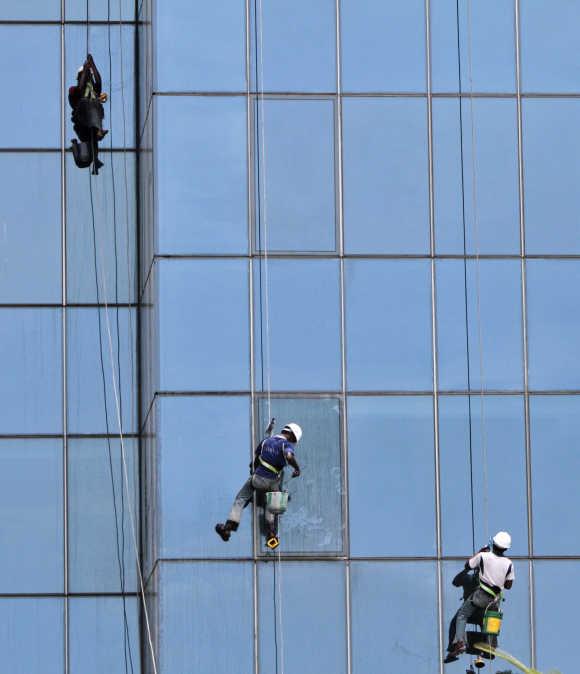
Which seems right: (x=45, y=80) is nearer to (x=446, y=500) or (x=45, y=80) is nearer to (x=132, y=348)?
(x=132, y=348)

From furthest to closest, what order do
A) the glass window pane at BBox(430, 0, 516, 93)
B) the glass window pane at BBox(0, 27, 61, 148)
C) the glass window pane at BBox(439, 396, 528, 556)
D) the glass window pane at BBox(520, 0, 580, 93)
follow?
the glass window pane at BBox(0, 27, 61, 148)
the glass window pane at BBox(520, 0, 580, 93)
the glass window pane at BBox(430, 0, 516, 93)
the glass window pane at BBox(439, 396, 528, 556)

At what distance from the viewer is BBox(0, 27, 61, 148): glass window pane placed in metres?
31.7

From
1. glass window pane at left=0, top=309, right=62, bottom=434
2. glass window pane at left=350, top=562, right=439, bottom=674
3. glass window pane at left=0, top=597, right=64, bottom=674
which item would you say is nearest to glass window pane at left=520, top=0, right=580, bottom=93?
glass window pane at left=350, top=562, right=439, bottom=674

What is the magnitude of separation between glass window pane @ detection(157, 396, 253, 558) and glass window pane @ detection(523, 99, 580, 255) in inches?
176

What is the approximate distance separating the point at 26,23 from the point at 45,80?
2.76 ft

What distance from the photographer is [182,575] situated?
28297 mm

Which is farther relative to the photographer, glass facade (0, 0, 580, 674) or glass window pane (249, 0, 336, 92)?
glass window pane (249, 0, 336, 92)

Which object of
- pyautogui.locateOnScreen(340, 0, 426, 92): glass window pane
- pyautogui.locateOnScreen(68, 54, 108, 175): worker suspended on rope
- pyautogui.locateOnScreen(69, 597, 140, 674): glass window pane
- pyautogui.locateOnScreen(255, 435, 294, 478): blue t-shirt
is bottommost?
pyautogui.locateOnScreen(69, 597, 140, 674): glass window pane

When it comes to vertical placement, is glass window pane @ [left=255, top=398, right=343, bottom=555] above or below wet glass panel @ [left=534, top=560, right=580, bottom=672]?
above

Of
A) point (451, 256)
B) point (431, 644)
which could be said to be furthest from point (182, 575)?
point (451, 256)

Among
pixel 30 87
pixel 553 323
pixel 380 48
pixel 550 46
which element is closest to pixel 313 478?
pixel 553 323

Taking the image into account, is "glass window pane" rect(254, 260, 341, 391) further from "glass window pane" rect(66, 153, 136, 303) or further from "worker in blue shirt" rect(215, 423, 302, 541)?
"glass window pane" rect(66, 153, 136, 303)

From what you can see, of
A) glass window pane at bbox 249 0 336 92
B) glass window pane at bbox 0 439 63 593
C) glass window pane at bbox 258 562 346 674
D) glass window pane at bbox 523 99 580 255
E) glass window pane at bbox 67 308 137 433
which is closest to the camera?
glass window pane at bbox 258 562 346 674

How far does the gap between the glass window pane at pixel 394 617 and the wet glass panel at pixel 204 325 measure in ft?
9.53
